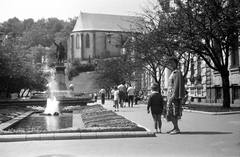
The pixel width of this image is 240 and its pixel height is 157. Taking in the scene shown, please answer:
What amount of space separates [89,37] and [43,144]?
108834 mm

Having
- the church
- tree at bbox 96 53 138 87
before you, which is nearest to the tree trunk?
tree at bbox 96 53 138 87

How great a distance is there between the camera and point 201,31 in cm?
2061

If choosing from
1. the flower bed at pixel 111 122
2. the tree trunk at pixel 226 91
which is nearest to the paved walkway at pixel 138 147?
the flower bed at pixel 111 122

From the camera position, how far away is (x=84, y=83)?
330 feet

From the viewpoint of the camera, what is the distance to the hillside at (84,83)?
310 feet

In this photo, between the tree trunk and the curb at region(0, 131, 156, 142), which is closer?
the curb at region(0, 131, 156, 142)

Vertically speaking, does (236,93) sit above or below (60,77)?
below

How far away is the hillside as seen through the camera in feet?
310

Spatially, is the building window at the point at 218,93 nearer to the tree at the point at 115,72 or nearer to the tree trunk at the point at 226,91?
the tree trunk at the point at 226,91

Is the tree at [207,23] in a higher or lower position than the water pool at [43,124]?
higher

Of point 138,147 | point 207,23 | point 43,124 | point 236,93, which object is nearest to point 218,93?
point 236,93

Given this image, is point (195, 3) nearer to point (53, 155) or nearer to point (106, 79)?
point (53, 155)

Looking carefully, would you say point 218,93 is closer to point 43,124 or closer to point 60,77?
point 60,77

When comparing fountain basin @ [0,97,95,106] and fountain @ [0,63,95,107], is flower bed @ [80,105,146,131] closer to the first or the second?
fountain @ [0,63,95,107]
